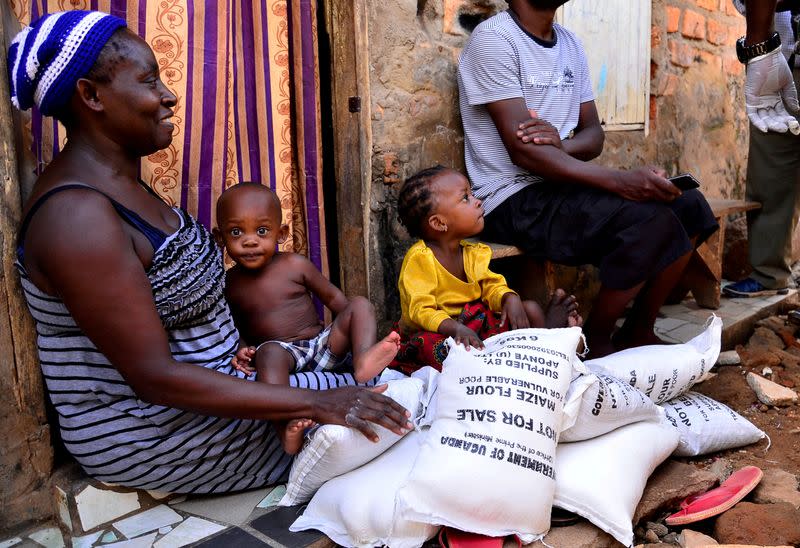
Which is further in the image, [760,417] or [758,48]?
[758,48]

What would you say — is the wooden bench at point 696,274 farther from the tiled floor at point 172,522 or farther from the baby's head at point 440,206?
the tiled floor at point 172,522

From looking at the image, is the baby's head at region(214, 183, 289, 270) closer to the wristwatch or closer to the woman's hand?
the woman's hand

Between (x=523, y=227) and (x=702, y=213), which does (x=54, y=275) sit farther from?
(x=702, y=213)

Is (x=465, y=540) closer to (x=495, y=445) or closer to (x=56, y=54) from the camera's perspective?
(x=495, y=445)

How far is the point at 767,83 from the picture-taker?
13.2 feet

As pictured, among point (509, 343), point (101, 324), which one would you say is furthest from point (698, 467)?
point (101, 324)

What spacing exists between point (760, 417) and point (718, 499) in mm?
Answer: 1024

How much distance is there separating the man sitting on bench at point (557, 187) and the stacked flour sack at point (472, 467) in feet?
3.48

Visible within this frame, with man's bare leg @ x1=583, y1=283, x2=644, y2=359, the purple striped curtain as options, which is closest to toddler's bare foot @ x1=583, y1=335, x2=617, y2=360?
man's bare leg @ x1=583, y1=283, x2=644, y2=359

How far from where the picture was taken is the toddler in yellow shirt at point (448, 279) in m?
2.78

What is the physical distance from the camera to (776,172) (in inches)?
181

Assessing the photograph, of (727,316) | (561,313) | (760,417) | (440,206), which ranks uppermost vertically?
(440,206)

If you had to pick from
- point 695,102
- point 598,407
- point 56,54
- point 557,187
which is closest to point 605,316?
point 557,187

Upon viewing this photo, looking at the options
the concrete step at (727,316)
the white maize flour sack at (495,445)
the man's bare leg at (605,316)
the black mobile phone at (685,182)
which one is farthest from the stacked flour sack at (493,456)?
the concrete step at (727,316)
